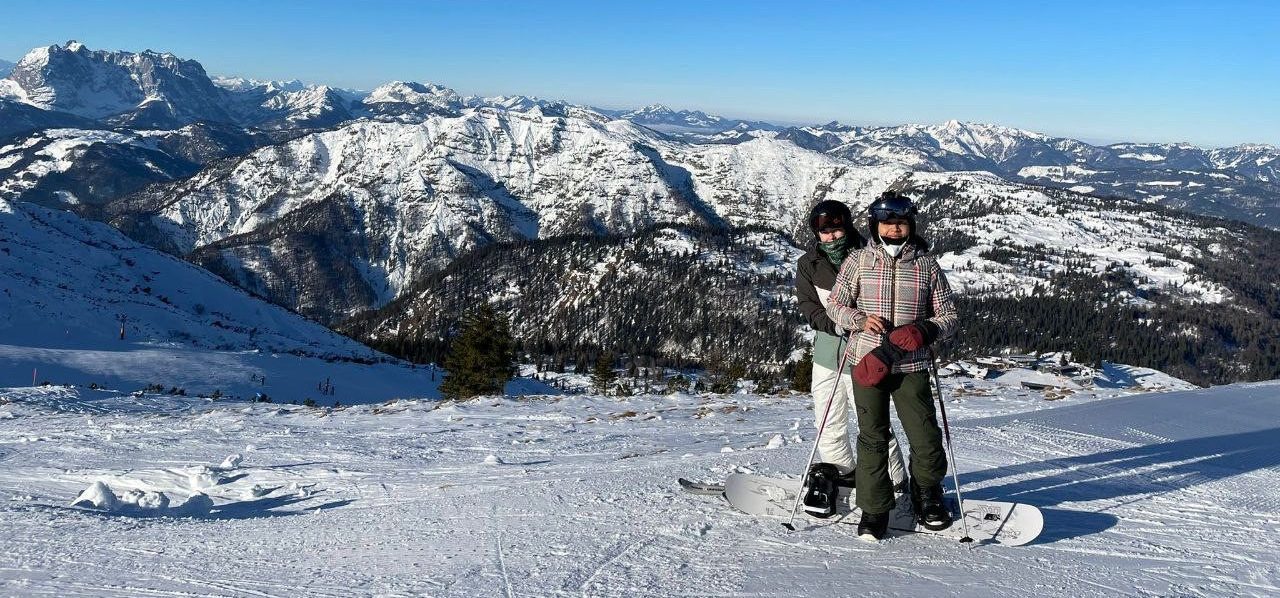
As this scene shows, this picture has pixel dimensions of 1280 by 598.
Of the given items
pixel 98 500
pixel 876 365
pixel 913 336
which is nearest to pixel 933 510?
pixel 876 365

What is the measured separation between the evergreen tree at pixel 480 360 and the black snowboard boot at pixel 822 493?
34601 mm

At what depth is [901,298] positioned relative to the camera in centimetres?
608

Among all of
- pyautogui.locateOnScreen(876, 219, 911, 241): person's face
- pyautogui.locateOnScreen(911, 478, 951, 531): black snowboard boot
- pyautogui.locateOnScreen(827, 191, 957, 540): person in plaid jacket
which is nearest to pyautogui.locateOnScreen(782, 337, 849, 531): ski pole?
pyautogui.locateOnScreen(827, 191, 957, 540): person in plaid jacket

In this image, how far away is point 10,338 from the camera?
1515 inches

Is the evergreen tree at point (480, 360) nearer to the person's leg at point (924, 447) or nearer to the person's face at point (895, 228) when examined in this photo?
the person's leg at point (924, 447)

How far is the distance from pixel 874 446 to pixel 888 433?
0.17 m

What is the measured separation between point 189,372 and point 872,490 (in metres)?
35.4

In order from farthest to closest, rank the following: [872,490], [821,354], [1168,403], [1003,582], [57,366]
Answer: [57,366], [1168,403], [821,354], [872,490], [1003,582]

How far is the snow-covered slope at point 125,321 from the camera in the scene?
107 feet

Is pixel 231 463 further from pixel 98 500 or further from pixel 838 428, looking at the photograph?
pixel 838 428

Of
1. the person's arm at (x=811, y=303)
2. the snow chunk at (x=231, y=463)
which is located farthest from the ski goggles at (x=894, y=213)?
the snow chunk at (x=231, y=463)

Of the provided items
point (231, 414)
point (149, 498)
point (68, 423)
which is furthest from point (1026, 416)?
point (68, 423)

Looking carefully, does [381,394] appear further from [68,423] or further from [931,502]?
[931,502]

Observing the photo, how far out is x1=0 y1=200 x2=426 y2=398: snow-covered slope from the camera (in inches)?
1278
